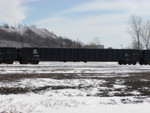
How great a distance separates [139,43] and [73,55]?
1926 inches

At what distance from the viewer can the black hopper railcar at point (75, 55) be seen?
37781 mm

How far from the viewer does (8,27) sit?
198 metres

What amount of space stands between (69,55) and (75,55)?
3.18 feet

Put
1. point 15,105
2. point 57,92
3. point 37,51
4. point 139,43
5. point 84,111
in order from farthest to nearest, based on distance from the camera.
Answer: point 139,43
point 37,51
point 57,92
point 15,105
point 84,111

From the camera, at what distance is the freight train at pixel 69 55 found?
122ft

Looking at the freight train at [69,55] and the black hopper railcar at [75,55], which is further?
the black hopper railcar at [75,55]

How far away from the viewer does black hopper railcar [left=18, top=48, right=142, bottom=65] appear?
37.8 metres

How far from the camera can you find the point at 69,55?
39.9 meters

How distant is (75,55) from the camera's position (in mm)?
40094

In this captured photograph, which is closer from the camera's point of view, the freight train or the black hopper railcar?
the freight train

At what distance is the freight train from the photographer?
37.2m

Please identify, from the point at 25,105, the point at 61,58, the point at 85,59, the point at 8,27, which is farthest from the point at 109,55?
the point at 8,27

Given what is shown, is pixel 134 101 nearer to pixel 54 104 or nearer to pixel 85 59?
pixel 54 104

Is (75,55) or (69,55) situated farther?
(75,55)
